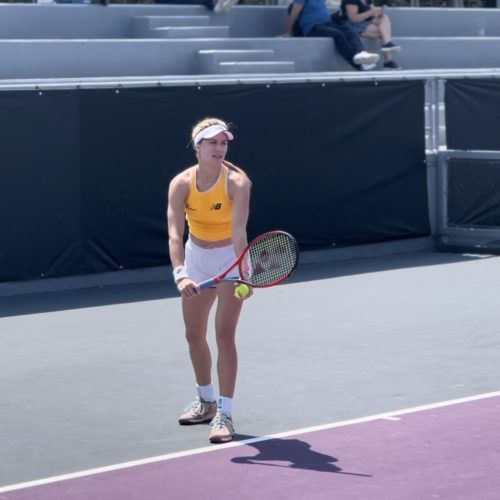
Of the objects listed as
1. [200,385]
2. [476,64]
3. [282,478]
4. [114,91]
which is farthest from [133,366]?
[476,64]

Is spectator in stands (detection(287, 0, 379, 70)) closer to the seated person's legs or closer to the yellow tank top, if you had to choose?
the seated person's legs

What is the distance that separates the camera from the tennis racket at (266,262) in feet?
22.2

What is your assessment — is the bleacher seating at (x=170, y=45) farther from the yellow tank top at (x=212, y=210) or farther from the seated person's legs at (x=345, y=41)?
the yellow tank top at (x=212, y=210)

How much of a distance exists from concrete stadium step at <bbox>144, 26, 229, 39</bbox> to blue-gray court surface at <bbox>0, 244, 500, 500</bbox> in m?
6.58

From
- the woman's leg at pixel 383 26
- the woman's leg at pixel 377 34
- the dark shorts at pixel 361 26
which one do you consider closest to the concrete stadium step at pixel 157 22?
the dark shorts at pixel 361 26

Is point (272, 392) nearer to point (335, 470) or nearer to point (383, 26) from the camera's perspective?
point (335, 470)

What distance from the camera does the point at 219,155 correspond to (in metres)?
6.99

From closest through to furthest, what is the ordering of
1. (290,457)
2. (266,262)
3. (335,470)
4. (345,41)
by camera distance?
1. (335,470)
2. (290,457)
3. (266,262)
4. (345,41)

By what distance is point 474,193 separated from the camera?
48.7 feet

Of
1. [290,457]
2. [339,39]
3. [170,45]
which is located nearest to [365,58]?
[339,39]

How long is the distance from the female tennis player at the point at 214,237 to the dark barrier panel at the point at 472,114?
819cm

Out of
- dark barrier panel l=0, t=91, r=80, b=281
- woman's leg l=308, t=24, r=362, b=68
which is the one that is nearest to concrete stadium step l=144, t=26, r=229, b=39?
woman's leg l=308, t=24, r=362, b=68

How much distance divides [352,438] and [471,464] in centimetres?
78

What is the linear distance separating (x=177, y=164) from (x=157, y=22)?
673 cm
